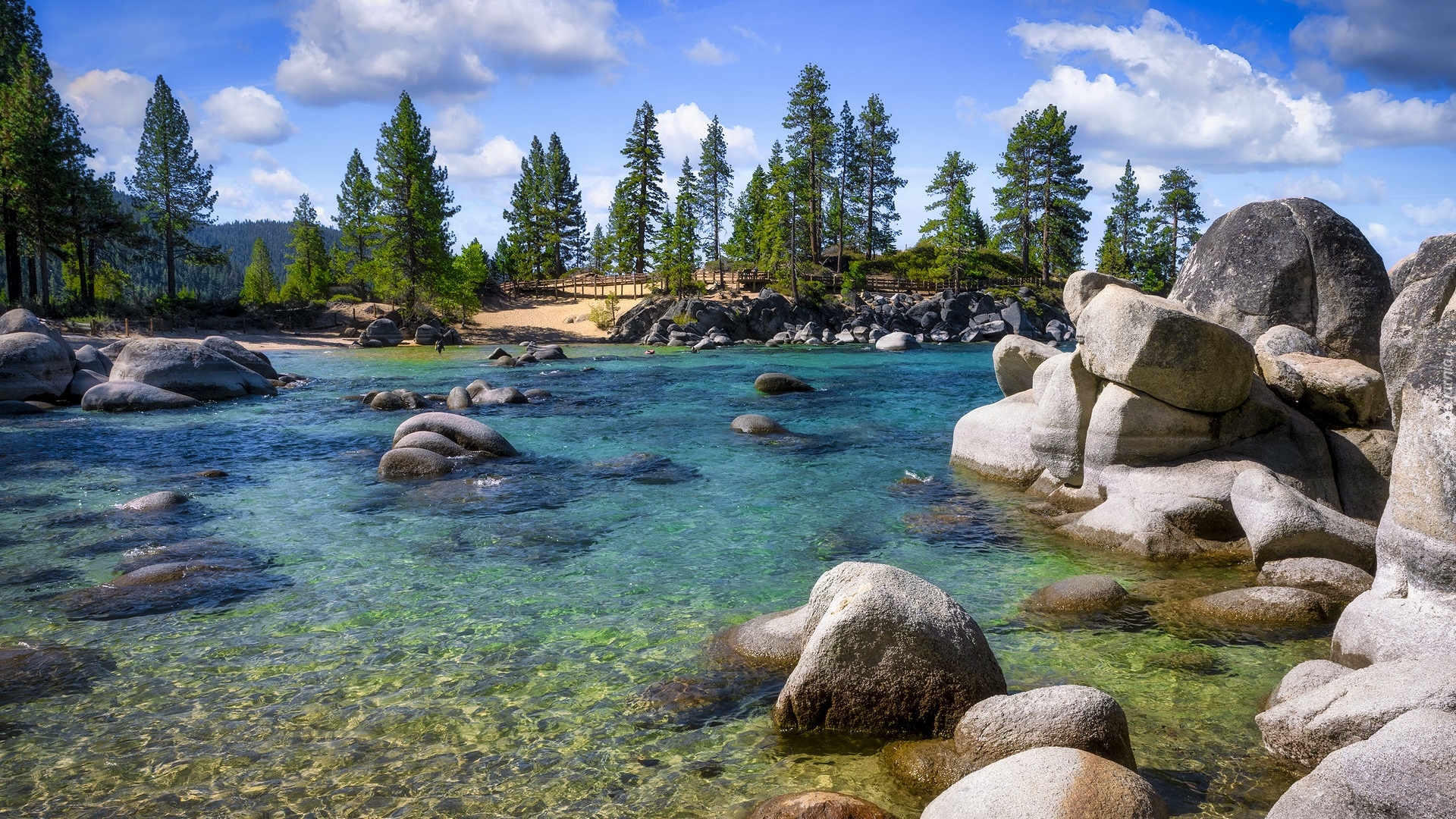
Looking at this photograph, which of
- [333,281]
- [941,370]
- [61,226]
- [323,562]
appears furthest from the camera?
[333,281]

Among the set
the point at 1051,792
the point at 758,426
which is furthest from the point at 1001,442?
the point at 1051,792

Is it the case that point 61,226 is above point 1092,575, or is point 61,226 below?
above

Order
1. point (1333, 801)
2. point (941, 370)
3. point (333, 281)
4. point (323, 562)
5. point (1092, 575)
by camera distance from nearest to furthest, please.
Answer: point (1333, 801) → point (1092, 575) → point (323, 562) → point (941, 370) → point (333, 281)

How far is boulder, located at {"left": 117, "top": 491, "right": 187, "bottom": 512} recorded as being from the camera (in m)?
12.4

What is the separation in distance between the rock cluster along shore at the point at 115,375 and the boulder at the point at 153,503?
12.3m

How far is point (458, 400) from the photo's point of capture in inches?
979

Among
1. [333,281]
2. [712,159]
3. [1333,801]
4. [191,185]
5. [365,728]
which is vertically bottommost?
[365,728]

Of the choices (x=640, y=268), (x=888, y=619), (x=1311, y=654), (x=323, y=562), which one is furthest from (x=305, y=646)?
(x=640, y=268)

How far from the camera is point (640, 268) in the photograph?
74875mm

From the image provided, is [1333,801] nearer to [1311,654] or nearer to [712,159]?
[1311,654]

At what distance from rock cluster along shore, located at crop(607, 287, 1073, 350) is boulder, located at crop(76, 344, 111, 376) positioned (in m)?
31.3

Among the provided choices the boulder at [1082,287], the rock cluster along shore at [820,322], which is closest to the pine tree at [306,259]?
the rock cluster along shore at [820,322]

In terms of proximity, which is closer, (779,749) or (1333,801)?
(1333,801)

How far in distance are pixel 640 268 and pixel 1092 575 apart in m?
68.2
